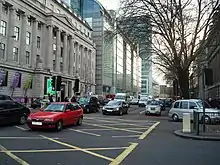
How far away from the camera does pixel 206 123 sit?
659 inches

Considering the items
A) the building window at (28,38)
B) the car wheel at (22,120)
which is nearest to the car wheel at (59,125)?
the car wheel at (22,120)

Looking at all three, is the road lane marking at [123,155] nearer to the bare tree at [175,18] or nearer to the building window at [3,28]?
the bare tree at [175,18]

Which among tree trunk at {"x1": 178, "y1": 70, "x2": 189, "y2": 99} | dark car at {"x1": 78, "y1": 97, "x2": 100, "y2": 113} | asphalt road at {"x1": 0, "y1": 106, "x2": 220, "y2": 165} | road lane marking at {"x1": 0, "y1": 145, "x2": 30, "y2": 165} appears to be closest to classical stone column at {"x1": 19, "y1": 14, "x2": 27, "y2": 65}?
dark car at {"x1": 78, "y1": 97, "x2": 100, "y2": 113}

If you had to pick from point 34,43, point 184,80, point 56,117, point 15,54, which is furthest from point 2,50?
point 56,117

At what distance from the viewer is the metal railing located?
15164 millimetres

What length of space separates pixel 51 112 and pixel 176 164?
9.47 meters

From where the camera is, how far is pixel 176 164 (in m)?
8.10

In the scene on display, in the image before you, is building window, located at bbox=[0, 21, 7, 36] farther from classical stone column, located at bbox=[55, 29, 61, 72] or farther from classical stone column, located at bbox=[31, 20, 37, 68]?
classical stone column, located at bbox=[55, 29, 61, 72]

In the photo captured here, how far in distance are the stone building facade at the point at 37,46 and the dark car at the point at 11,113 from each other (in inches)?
871

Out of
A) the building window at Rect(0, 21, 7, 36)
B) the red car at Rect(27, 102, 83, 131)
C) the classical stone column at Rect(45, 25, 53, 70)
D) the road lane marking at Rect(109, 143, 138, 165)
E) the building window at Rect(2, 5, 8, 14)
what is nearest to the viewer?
the road lane marking at Rect(109, 143, 138, 165)

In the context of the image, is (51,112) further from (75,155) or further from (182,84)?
(182,84)

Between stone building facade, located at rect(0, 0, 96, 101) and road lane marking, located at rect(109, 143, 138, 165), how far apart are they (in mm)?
31635

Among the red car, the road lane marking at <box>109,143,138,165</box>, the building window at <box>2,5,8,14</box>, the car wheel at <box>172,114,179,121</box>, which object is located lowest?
the road lane marking at <box>109,143,138,165</box>

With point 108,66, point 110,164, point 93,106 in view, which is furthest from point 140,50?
point 108,66
